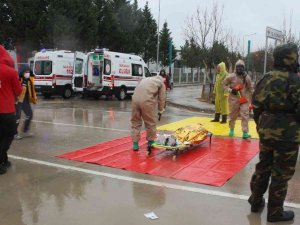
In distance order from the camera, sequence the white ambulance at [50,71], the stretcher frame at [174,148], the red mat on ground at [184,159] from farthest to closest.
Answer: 1. the white ambulance at [50,71]
2. the stretcher frame at [174,148]
3. the red mat on ground at [184,159]

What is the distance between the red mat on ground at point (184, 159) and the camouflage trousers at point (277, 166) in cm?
Answer: 139

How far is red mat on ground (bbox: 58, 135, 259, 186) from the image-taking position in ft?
21.3

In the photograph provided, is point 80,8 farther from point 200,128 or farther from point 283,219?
point 283,219

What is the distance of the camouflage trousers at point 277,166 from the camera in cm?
449

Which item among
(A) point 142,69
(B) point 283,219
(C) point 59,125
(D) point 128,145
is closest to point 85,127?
(C) point 59,125

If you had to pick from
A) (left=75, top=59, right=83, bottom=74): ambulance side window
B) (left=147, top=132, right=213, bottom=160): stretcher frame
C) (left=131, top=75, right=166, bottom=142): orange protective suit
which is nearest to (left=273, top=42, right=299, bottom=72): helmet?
(left=147, top=132, right=213, bottom=160): stretcher frame

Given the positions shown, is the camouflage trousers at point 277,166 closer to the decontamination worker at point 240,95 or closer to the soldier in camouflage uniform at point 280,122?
the soldier in camouflage uniform at point 280,122

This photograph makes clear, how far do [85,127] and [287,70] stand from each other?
7.61 meters

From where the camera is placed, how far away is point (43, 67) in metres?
21.9

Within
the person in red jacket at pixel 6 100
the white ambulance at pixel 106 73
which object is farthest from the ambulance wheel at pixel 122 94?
the person in red jacket at pixel 6 100

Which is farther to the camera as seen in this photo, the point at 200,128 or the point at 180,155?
the point at 200,128

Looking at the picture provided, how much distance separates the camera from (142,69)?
23.0m

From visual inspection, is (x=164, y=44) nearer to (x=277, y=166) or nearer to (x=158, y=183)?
(x=158, y=183)

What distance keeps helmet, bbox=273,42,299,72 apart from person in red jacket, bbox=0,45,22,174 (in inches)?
159
